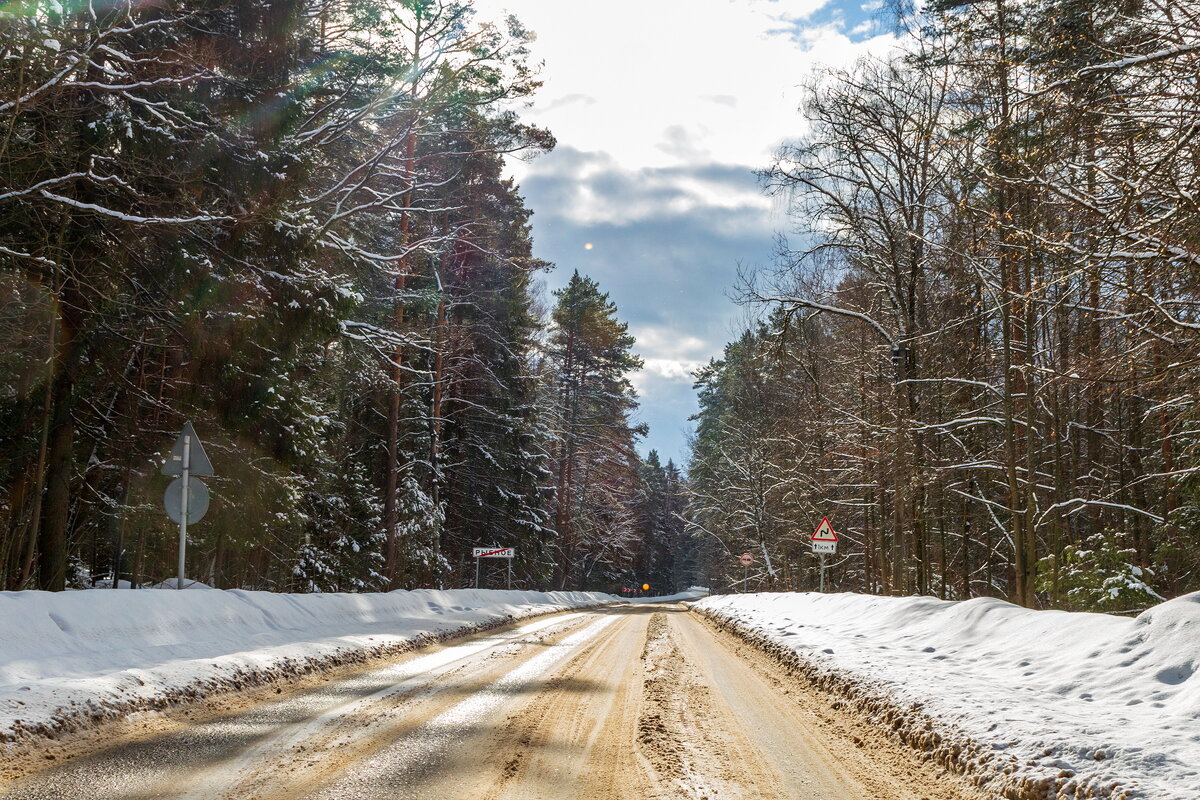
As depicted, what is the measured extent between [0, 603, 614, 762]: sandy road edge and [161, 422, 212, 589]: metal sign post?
244cm

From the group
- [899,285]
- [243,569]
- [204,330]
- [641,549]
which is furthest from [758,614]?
[641,549]

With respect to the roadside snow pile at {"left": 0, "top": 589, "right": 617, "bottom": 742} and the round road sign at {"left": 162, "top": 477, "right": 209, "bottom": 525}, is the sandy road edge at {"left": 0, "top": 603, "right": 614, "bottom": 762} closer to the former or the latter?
the roadside snow pile at {"left": 0, "top": 589, "right": 617, "bottom": 742}

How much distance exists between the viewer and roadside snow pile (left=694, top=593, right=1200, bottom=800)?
13.2ft

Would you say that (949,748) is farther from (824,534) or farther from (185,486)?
(824,534)

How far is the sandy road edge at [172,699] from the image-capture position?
466 centimetres

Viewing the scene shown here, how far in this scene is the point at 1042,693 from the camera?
5738mm

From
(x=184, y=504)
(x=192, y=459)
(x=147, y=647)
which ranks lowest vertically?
(x=147, y=647)

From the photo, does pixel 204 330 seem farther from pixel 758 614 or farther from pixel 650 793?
pixel 758 614

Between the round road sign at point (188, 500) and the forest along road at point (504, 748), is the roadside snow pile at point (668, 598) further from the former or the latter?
the forest along road at point (504, 748)

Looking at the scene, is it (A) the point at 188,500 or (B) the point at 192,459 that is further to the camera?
(B) the point at 192,459

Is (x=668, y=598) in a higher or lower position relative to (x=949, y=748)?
lower

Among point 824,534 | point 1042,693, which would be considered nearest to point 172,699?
point 1042,693

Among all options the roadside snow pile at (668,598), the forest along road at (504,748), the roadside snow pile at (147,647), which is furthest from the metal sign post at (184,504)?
the roadside snow pile at (668,598)

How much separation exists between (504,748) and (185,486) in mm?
6498
